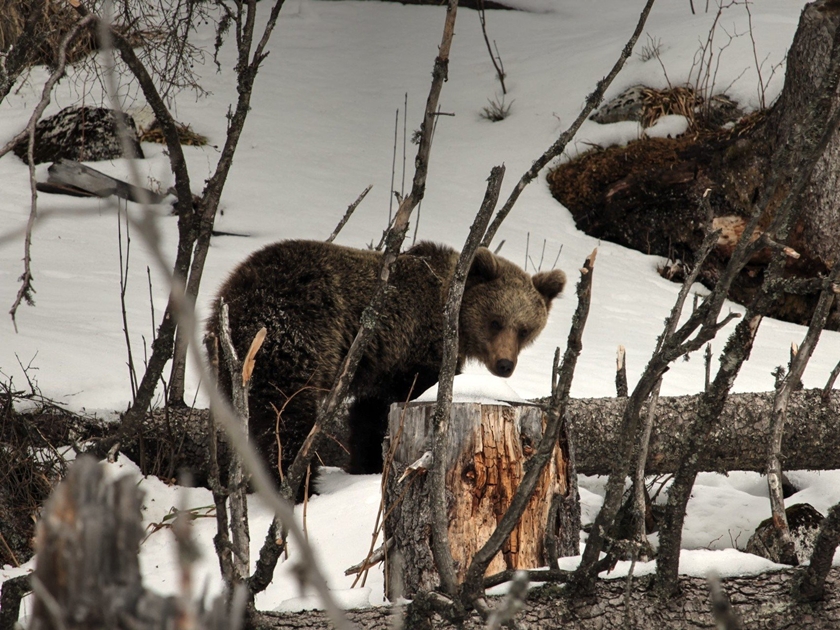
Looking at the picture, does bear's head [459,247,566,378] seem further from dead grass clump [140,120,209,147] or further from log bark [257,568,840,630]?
dead grass clump [140,120,209,147]

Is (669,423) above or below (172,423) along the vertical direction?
above

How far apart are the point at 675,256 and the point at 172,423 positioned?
23.1 ft

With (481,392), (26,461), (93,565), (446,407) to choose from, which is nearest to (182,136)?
(26,461)

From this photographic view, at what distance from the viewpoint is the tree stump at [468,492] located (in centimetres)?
264

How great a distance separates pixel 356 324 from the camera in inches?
173

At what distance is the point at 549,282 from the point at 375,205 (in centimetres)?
495

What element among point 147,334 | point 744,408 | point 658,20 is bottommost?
point 147,334

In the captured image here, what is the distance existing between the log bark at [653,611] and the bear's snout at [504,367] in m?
3.13

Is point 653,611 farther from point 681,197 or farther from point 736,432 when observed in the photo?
point 681,197

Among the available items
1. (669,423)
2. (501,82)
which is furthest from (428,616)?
(501,82)

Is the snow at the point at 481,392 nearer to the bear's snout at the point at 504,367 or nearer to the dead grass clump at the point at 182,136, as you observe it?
the bear's snout at the point at 504,367

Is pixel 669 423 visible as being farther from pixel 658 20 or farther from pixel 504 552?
pixel 658 20

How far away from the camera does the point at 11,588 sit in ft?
6.94

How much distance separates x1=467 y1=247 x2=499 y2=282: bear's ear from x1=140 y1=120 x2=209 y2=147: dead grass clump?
6.19 metres
